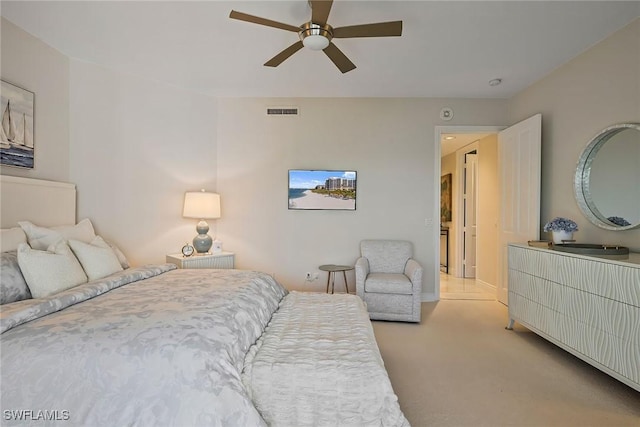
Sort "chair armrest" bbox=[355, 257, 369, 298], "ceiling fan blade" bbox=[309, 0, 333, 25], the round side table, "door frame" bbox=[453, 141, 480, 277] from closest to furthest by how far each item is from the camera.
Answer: "ceiling fan blade" bbox=[309, 0, 333, 25]
"chair armrest" bbox=[355, 257, 369, 298]
the round side table
"door frame" bbox=[453, 141, 480, 277]

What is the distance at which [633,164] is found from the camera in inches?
96.4

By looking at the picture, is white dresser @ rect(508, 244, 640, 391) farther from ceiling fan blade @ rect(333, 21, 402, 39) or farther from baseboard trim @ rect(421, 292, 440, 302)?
ceiling fan blade @ rect(333, 21, 402, 39)

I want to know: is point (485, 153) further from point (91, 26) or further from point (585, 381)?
point (91, 26)

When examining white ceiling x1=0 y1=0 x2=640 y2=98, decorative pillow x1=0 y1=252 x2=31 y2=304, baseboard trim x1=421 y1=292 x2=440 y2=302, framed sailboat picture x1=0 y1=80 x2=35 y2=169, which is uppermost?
white ceiling x1=0 y1=0 x2=640 y2=98

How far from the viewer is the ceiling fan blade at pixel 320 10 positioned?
188cm

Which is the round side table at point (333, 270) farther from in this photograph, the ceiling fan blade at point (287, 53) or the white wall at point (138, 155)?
the ceiling fan blade at point (287, 53)

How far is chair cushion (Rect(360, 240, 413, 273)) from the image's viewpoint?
392 cm

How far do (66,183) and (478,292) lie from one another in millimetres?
5215

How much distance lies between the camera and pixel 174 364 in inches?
50.6

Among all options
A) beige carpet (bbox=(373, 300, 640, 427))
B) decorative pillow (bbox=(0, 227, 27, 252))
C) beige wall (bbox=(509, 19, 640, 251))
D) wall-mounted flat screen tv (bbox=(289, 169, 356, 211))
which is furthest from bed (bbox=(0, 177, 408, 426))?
beige wall (bbox=(509, 19, 640, 251))

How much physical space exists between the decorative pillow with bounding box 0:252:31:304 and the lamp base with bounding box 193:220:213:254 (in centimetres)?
181

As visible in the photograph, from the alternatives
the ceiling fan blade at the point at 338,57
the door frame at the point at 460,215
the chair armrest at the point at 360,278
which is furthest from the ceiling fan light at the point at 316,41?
the door frame at the point at 460,215

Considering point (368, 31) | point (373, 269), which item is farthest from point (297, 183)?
point (368, 31)

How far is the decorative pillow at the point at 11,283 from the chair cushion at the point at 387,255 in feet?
10.2
